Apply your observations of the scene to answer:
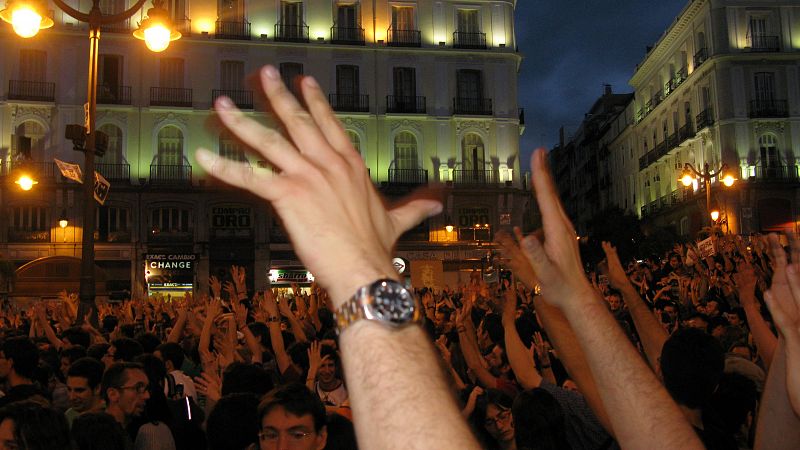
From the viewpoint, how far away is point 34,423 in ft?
10.8

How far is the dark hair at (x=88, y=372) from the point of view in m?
5.19

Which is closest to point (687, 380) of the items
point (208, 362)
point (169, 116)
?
point (208, 362)

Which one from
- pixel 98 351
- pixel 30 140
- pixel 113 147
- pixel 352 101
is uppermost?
pixel 352 101

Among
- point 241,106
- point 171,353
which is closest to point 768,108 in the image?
point 241,106

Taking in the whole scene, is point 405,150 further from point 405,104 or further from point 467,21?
point 467,21

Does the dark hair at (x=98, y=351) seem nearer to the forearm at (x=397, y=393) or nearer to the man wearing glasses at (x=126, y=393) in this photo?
the man wearing glasses at (x=126, y=393)

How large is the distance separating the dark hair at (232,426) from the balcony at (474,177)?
3277 cm

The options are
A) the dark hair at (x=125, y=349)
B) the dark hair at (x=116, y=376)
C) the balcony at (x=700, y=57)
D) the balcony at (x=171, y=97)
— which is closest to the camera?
the dark hair at (x=116, y=376)

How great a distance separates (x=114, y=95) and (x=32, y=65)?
12.0 ft

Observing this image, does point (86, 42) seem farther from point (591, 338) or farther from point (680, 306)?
point (591, 338)

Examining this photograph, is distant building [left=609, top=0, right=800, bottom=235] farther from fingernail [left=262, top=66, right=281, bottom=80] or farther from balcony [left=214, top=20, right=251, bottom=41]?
fingernail [left=262, top=66, right=281, bottom=80]

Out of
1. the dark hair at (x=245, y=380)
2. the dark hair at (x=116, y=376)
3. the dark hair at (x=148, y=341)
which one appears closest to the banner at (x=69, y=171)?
the dark hair at (x=148, y=341)

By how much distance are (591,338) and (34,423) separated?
263 centimetres

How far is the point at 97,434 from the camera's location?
3652 millimetres
